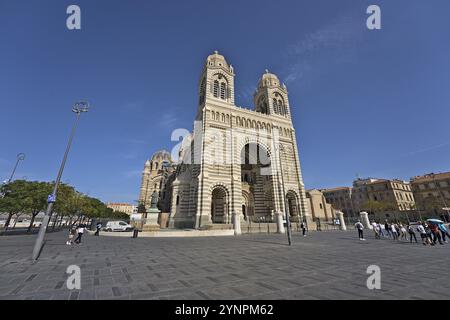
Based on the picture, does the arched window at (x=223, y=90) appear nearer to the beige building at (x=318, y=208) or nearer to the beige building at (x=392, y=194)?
the beige building at (x=318, y=208)

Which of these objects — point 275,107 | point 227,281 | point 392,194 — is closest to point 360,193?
point 392,194

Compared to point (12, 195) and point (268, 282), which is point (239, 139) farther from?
point (12, 195)

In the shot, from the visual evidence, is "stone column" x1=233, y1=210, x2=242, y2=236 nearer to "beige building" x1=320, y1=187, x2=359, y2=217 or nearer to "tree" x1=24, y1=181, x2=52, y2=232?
"tree" x1=24, y1=181, x2=52, y2=232

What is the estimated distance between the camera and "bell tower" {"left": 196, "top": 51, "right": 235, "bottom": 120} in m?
31.3

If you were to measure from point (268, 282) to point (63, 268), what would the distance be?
21.4 ft

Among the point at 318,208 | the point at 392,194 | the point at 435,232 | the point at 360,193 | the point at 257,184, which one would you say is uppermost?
the point at 360,193

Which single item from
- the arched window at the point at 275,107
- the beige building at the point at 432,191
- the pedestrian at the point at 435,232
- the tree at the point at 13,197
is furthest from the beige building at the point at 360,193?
the tree at the point at 13,197

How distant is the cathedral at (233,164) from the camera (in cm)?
2619

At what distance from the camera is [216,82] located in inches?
1282

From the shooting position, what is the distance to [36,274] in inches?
214

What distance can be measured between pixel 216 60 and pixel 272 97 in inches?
495

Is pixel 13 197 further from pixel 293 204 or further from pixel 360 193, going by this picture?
pixel 360 193

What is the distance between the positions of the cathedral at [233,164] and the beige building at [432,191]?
Answer: 137ft
